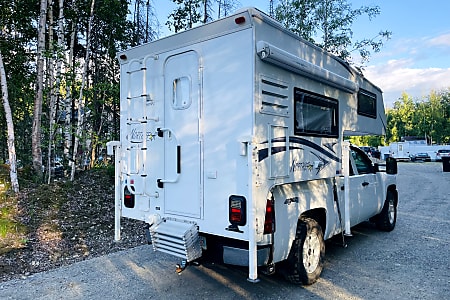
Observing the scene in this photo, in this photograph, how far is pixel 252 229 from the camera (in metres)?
3.24

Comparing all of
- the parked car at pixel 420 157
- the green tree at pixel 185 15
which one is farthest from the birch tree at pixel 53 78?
the parked car at pixel 420 157

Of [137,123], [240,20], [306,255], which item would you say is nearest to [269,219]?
[306,255]

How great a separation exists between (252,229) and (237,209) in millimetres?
277

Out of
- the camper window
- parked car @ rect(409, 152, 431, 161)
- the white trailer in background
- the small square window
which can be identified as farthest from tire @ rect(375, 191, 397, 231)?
parked car @ rect(409, 152, 431, 161)

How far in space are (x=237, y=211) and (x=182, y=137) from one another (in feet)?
3.67

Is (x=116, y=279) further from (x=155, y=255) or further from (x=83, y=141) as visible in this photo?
(x=83, y=141)

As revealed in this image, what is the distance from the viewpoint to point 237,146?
137 inches

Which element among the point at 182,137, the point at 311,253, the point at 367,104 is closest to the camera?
the point at 182,137

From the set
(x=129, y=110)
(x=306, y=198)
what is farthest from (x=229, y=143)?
(x=129, y=110)

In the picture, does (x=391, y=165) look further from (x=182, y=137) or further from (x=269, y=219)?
(x=182, y=137)

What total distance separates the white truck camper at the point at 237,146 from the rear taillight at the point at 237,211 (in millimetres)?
14

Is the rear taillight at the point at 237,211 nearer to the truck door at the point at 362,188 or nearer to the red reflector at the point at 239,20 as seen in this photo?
the red reflector at the point at 239,20

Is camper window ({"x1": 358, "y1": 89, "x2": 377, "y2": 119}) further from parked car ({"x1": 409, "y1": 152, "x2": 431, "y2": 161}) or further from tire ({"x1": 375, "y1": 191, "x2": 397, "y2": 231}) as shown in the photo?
parked car ({"x1": 409, "y1": 152, "x2": 431, "y2": 161})

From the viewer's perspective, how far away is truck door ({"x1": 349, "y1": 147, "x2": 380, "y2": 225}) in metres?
5.37
